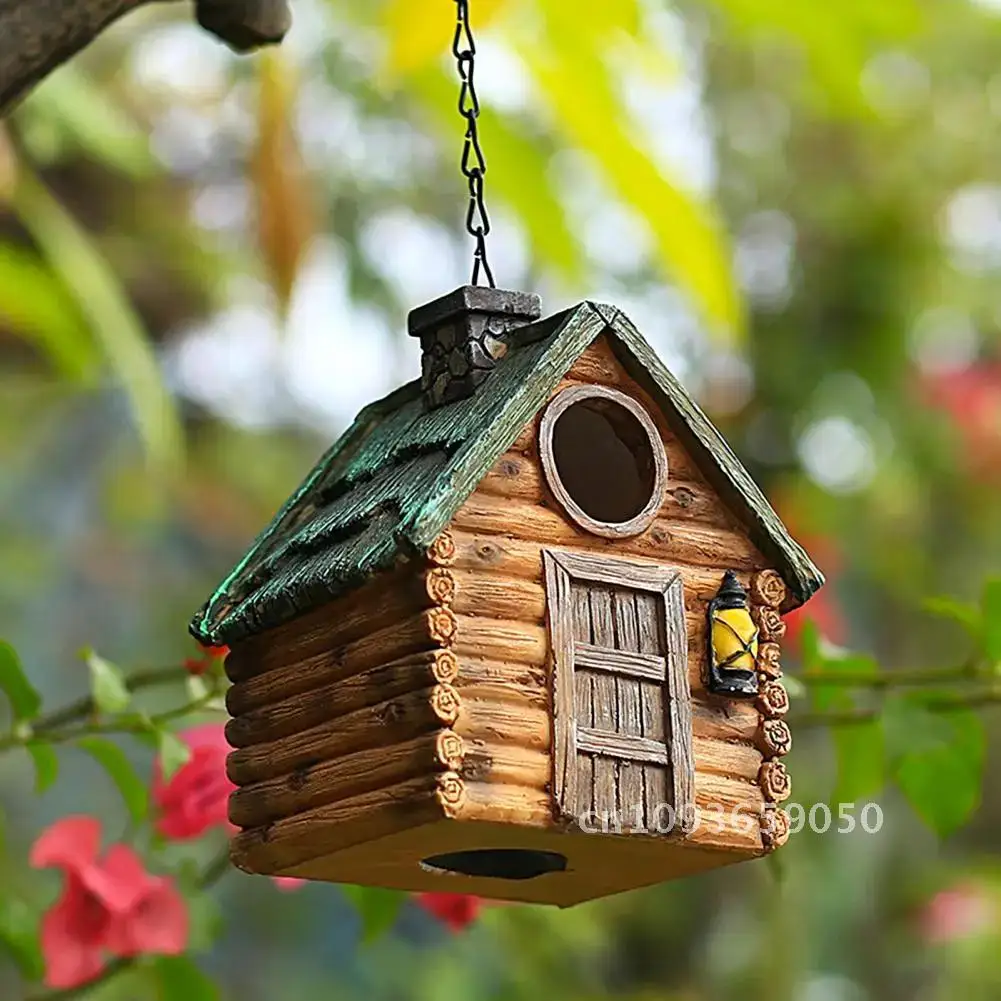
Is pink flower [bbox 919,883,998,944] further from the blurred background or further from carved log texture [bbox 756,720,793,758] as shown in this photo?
carved log texture [bbox 756,720,793,758]

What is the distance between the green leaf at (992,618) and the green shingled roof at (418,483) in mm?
233

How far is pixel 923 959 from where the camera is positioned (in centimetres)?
327

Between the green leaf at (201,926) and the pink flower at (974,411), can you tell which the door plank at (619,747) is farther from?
the pink flower at (974,411)

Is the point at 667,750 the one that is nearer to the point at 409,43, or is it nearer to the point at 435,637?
the point at 435,637

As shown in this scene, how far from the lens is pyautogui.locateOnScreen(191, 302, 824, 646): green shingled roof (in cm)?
96

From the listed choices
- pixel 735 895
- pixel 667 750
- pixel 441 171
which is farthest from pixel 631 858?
pixel 441 171

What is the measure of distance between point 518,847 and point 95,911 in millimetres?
457

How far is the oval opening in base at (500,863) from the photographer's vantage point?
108 centimetres

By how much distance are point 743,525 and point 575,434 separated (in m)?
0.12

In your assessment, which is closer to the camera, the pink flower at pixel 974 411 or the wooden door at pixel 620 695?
the wooden door at pixel 620 695

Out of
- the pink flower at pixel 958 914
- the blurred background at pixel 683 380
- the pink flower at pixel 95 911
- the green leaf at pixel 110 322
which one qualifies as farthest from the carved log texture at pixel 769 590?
the pink flower at pixel 958 914

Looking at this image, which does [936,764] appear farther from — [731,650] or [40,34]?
[40,34]

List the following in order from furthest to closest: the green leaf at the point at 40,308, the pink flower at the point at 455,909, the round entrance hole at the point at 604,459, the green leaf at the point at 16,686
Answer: the green leaf at the point at 40,308 < the pink flower at the point at 455,909 < the green leaf at the point at 16,686 < the round entrance hole at the point at 604,459

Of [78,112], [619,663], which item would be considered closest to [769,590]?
[619,663]
